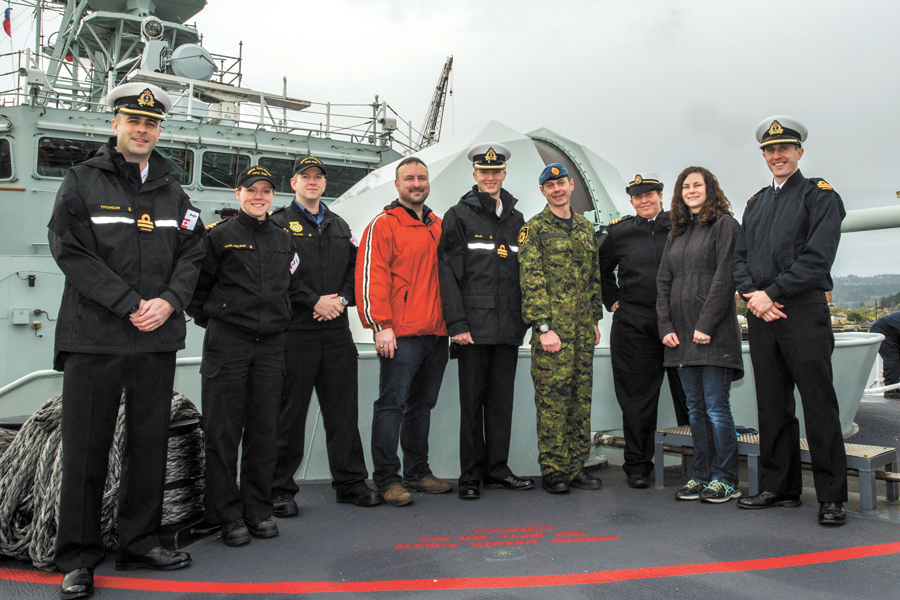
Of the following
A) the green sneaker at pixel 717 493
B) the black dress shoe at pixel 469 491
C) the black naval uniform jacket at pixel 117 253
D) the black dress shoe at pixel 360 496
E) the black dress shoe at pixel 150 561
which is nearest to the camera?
the black naval uniform jacket at pixel 117 253

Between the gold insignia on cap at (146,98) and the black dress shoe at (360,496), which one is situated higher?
the gold insignia on cap at (146,98)

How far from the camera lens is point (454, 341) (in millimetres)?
3559

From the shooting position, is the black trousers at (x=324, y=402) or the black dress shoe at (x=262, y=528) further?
the black trousers at (x=324, y=402)

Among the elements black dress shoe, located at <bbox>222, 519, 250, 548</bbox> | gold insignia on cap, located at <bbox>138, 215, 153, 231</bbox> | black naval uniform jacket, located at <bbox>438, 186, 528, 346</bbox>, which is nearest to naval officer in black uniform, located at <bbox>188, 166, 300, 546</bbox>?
black dress shoe, located at <bbox>222, 519, 250, 548</bbox>

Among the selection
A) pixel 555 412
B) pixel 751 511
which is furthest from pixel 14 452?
pixel 751 511

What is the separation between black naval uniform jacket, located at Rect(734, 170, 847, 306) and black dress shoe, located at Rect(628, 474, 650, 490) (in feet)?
4.22

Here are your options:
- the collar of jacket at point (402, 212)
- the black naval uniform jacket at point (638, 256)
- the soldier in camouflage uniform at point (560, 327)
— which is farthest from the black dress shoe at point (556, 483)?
the collar of jacket at point (402, 212)

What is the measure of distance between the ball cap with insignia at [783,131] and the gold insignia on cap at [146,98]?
2899mm

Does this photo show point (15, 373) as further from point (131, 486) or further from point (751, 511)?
point (751, 511)

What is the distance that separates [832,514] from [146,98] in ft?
11.6

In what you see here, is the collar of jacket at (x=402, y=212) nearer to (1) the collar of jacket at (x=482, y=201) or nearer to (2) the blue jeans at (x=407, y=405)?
(1) the collar of jacket at (x=482, y=201)

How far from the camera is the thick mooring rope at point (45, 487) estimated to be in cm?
251

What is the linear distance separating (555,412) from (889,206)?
15.6 feet

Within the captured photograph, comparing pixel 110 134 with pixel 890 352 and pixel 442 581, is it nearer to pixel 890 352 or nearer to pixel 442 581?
pixel 442 581
